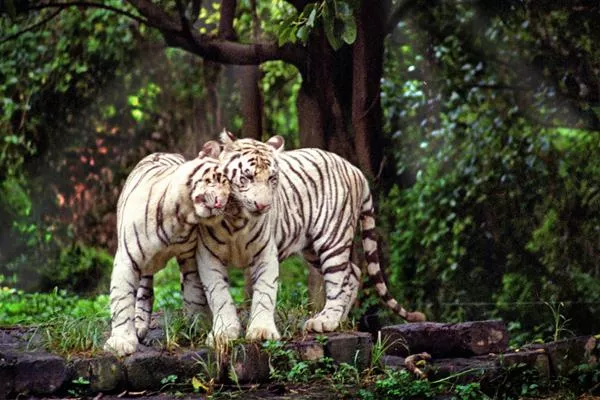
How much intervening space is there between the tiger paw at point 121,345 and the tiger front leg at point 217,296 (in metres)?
0.38

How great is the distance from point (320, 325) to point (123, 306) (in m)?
1.17

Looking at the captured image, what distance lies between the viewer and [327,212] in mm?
6316

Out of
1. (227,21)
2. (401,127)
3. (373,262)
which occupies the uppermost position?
(227,21)

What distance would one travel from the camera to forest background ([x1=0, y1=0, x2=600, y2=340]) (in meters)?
7.96

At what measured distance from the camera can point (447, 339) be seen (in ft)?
21.2

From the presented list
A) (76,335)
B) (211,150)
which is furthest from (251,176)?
(76,335)

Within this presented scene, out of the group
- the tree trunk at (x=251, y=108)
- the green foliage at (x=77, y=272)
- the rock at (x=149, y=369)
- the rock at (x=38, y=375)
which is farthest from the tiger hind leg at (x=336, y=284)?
the green foliage at (x=77, y=272)

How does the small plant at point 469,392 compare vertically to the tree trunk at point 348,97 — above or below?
below

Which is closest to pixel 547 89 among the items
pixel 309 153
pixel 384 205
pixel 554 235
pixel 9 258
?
pixel 554 235

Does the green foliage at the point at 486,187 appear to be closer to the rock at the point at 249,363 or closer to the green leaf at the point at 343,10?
the rock at the point at 249,363

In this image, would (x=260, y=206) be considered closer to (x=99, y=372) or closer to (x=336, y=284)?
(x=336, y=284)

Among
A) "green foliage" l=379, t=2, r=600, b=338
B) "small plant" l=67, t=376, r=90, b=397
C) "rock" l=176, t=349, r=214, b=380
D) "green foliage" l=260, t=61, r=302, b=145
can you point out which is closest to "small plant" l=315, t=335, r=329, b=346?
"rock" l=176, t=349, r=214, b=380

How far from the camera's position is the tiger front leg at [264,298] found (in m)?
5.66

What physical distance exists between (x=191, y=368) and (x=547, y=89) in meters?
5.14
